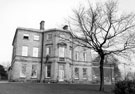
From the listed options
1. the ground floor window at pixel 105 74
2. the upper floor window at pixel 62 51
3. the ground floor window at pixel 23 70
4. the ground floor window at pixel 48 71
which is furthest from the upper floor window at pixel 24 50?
the ground floor window at pixel 105 74

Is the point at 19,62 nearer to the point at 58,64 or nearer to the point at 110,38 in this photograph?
the point at 58,64

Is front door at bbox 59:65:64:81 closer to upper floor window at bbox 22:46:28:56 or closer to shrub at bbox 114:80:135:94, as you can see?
upper floor window at bbox 22:46:28:56

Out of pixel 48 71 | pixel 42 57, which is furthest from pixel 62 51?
pixel 48 71

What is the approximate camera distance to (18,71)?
113 feet

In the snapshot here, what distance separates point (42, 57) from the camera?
37344mm

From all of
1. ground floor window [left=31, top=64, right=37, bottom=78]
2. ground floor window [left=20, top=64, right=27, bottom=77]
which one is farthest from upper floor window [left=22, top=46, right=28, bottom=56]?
ground floor window [left=31, top=64, right=37, bottom=78]

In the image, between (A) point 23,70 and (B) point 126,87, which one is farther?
(A) point 23,70

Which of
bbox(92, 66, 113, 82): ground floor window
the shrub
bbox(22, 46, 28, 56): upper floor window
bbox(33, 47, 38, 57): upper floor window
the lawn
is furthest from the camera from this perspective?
bbox(92, 66, 113, 82): ground floor window

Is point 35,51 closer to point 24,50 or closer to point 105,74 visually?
point 24,50

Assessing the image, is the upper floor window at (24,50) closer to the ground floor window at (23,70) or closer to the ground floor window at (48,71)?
the ground floor window at (23,70)

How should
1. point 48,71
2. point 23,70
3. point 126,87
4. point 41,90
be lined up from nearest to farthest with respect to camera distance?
point 126,87 → point 41,90 → point 23,70 → point 48,71

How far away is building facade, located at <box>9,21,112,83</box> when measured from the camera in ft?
115

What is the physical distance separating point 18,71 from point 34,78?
3701 millimetres

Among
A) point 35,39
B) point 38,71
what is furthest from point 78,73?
point 35,39
